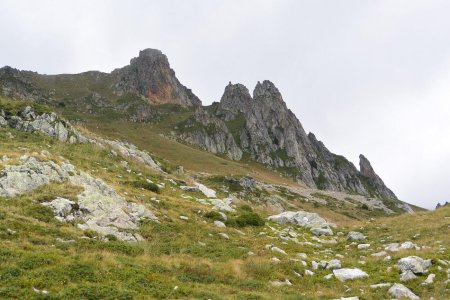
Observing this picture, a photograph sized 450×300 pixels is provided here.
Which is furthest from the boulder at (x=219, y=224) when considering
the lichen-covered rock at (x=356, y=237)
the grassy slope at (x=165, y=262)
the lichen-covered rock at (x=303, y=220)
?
the lichen-covered rock at (x=356, y=237)

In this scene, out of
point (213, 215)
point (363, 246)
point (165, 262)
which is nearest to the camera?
point (165, 262)

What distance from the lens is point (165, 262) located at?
62.3 ft

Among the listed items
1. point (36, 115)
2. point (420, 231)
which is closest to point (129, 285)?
point (420, 231)

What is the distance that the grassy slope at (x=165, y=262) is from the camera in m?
14.6

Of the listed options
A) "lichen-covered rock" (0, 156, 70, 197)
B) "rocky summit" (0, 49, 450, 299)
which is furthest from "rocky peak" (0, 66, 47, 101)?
"lichen-covered rock" (0, 156, 70, 197)

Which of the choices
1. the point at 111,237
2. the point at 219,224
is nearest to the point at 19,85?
the point at 219,224

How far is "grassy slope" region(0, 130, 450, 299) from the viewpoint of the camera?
14618mm

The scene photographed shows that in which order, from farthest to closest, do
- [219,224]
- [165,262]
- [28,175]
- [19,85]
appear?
[19,85]
[219,224]
[28,175]
[165,262]

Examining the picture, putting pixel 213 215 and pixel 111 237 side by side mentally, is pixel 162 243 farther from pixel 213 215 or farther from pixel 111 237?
pixel 213 215

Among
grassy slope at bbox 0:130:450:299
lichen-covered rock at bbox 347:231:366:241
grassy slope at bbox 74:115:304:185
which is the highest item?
grassy slope at bbox 74:115:304:185

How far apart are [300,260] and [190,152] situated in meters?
103

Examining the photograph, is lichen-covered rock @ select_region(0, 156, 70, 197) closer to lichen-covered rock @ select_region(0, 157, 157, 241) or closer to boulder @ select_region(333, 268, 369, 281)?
lichen-covered rock @ select_region(0, 157, 157, 241)

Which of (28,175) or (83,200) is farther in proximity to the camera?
(28,175)

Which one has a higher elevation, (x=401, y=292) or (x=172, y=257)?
(x=401, y=292)
